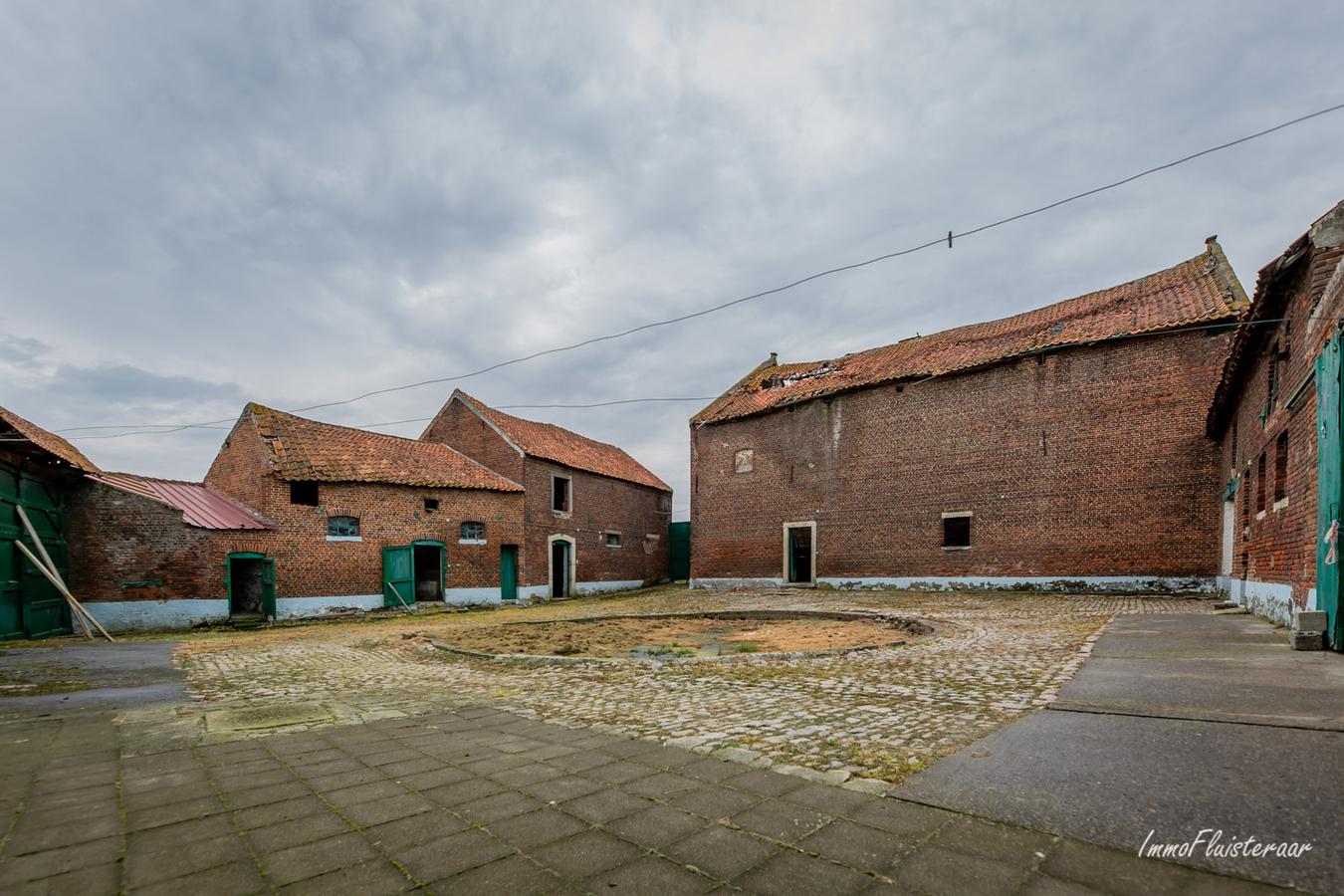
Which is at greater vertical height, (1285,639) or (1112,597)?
(1285,639)

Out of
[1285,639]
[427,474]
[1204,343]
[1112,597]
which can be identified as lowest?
[1112,597]

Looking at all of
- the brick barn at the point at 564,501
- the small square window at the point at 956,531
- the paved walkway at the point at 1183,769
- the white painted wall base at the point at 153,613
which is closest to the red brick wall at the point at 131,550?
the white painted wall base at the point at 153,613

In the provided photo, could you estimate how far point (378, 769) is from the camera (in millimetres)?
3576

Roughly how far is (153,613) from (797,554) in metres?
19.4

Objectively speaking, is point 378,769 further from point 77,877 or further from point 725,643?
point 725,643

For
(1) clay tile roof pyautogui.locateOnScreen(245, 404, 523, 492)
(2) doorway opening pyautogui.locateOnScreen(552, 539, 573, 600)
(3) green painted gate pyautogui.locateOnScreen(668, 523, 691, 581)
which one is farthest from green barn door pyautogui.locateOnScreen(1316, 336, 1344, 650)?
(3) green painted gate pyautogui.locateOnScreen(668, 523, 691, 581)

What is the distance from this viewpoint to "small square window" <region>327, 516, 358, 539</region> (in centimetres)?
1973

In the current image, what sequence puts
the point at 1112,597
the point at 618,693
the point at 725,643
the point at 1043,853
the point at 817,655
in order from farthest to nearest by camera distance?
the point at 1112,597 → the point at 725,643 → the point at 817,655 → the point at 618,693 → the point at 1043,853

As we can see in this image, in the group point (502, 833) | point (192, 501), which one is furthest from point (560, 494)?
point (502, 833)

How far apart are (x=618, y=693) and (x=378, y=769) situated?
267cm

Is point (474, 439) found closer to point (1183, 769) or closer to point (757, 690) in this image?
point (757, 690)

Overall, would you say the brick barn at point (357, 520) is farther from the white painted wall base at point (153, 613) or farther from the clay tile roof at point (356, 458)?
the white painted wall base at point (153, 613)

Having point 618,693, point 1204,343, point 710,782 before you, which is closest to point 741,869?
point 710,782

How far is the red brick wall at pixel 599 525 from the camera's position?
2533cm
